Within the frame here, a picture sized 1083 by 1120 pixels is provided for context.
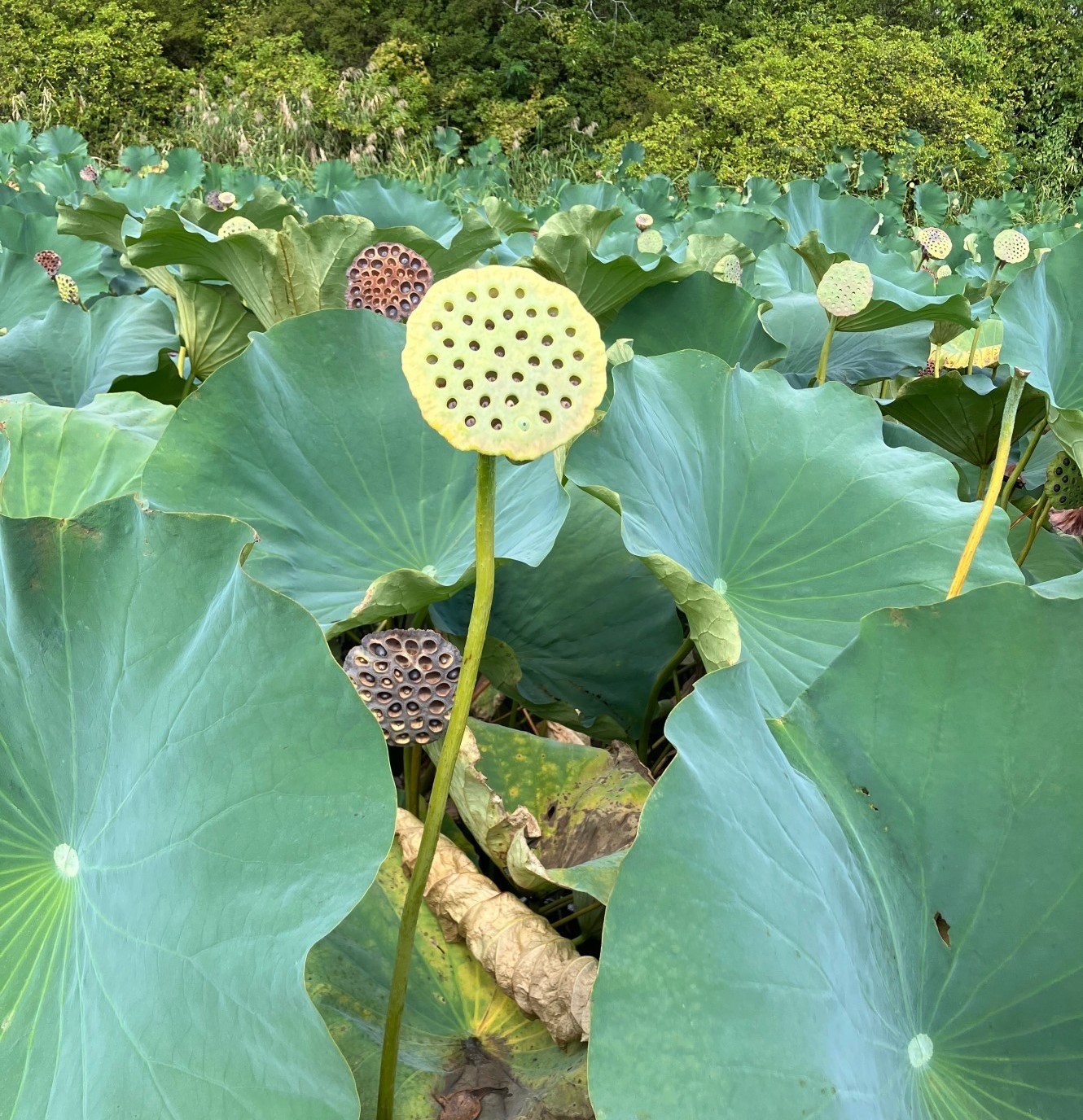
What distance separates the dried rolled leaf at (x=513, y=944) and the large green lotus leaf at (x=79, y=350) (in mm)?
766

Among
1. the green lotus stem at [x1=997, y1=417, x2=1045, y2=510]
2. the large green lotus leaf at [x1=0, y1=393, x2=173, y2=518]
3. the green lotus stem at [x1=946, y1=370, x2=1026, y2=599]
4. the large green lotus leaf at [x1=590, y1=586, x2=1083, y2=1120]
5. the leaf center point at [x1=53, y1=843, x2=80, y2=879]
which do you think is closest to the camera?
the large green lotus leaf at [x1=590, y1=586, x2=1083, y2=1120]

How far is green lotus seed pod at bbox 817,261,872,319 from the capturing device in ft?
3.30

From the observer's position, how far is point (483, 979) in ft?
1.91

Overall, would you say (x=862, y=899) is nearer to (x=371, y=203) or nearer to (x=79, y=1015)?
(x=79, y=1015)

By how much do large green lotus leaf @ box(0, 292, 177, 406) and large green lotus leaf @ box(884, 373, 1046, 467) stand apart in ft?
2.96

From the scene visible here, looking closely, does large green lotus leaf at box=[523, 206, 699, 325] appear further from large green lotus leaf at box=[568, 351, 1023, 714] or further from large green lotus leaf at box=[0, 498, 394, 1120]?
large green lotus leaf at box=[0, 498, 394, 1120]

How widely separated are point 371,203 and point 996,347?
107 centimetres

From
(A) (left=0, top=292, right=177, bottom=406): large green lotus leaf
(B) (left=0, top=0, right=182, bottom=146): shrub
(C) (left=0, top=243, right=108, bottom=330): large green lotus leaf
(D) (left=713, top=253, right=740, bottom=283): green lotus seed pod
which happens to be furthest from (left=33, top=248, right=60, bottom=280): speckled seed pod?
(B) (left=0, top=0, right=182, bottom=146): shrub

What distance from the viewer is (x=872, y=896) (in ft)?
1.45

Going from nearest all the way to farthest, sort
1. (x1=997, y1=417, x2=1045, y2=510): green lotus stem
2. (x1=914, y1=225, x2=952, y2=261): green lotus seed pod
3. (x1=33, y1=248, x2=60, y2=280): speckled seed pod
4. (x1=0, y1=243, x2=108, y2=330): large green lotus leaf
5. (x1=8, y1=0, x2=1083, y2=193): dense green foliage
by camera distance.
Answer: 1. (x1=997, y1=417, x2=1045, y2=510): green lotus stem
2. (x1=0, y1=243, x2=108, y2=330): large green lotus leaf
3. (x1=33, y1=248, x2=60, y2=280): speckled seed pod
4. (x1=914, y1=225, x2=952, y2=261): green lotus seed pod
5. (x1=8, y1=0, x2=1083, y2=193): dense green foliage

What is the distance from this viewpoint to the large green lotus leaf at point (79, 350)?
1.12 metres

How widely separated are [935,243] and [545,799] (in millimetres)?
1618

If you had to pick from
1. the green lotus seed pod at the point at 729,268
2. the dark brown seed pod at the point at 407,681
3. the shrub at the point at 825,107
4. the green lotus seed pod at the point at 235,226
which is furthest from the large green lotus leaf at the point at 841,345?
the shrub at the point at 825,107

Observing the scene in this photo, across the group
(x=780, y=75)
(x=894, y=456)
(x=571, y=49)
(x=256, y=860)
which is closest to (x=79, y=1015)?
(x=256, y=860)
